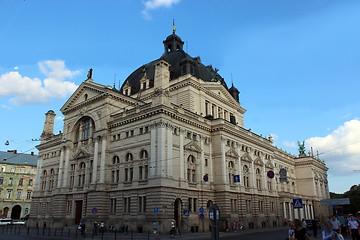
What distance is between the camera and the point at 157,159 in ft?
132

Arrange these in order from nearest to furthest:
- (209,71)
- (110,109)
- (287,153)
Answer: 1. (110,109)
2. (209,71)
3. (287,153)

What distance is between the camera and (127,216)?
139 ft

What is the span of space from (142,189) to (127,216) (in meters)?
4.87

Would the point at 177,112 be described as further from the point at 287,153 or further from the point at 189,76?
the point at 287,153

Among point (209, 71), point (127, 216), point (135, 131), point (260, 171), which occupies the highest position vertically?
point (209, 71)

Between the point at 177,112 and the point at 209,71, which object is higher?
the point at 209,71

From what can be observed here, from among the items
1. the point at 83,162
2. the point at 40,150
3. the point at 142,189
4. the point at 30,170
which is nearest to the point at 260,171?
the point at 142,189

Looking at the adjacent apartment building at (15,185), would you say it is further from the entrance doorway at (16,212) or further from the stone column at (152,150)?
the stone column at (152,150)

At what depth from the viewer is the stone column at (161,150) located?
1559 inches

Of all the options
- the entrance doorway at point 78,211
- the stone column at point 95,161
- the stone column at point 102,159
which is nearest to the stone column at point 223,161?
the stone column at point 102,159

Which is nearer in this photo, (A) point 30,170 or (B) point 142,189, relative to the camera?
(B) point 142,189

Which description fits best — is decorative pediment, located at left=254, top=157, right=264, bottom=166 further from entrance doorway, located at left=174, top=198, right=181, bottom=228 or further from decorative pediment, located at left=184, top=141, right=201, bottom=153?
entrance doorway, located at left=174, top=198, right=181, bottom=228

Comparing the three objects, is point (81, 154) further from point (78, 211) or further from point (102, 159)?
point (78, 211)

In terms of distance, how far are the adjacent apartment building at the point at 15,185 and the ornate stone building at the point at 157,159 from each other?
94.4 feet
